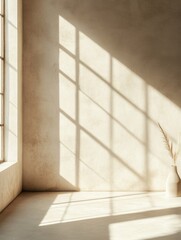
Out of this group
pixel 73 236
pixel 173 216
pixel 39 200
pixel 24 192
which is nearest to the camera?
pixel 73 236

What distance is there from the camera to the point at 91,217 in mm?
4738

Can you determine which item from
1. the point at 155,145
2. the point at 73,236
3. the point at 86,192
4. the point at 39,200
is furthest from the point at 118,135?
the point at 73,236

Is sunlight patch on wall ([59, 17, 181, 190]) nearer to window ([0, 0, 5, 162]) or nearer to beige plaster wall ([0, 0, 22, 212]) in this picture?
beige plaster wall ([0, 0, 22, 212])

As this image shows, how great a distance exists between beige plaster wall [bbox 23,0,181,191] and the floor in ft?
1.36

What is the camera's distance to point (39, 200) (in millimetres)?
5766

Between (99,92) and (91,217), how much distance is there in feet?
7.77

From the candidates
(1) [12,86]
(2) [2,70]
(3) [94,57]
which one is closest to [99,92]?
(3) [94,57]

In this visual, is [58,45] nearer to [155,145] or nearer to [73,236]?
[155,145]

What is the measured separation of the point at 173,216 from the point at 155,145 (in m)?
1.87

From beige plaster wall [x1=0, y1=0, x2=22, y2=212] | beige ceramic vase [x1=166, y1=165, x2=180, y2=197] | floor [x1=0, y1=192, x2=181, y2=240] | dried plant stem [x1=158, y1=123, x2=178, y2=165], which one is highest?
beige plaster wall [x1=0, y1=0, x2=22, y2=212]

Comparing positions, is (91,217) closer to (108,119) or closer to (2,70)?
(108,119)

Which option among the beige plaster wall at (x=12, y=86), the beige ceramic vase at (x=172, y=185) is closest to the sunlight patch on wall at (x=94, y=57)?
the beige plaster wall at (x=12, y=86)

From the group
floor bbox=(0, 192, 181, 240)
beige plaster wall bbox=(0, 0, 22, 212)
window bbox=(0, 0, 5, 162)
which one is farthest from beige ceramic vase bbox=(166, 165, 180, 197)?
window bbox=(0, 0, 5, 162)

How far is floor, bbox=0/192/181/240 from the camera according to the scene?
4031mm
